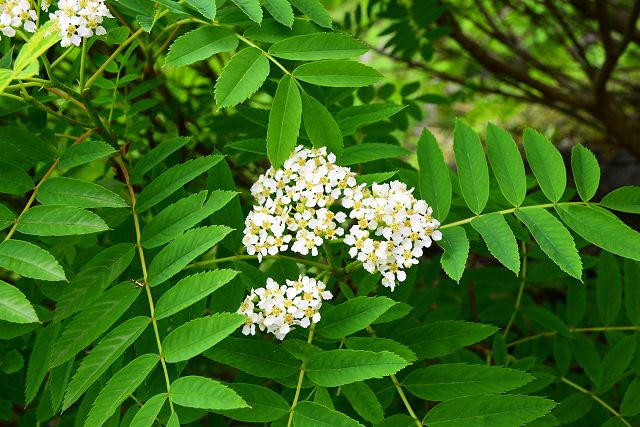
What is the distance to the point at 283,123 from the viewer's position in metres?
1.39

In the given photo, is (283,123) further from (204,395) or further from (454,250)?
(204,395)

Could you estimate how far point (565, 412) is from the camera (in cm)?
178

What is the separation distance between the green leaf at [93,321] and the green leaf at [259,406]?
0.26m

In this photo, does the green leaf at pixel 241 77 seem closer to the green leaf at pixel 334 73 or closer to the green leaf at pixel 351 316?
the green leaf at pixel 334 73

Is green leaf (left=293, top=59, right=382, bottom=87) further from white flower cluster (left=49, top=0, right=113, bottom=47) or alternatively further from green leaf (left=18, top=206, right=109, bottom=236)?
green leaf (left=18, top=206, right=109, bottom=236)

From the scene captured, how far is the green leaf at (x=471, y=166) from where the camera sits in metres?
1.47

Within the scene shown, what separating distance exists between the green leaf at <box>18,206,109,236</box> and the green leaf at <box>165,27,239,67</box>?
33cm

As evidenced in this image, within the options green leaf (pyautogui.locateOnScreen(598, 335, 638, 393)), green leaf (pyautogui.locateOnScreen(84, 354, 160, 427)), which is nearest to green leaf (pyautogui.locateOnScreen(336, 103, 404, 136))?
green leaf (pyautogui.locateOnScreen(84, 354, 160, 427))

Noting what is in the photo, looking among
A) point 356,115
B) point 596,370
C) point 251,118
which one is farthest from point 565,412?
point 251,118

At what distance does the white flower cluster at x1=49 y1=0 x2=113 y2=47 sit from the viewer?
1314 mm

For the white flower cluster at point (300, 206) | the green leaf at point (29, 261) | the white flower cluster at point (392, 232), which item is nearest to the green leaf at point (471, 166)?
the white flower cluster at point (392, 232)

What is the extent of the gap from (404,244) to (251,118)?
57cm

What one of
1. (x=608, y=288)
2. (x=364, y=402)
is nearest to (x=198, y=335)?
(x=364, y=402)

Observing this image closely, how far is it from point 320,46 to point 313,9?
0.08 m
